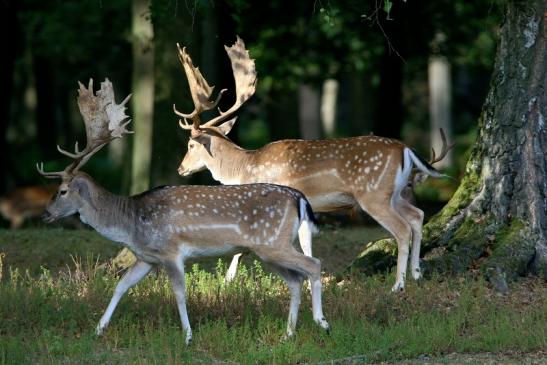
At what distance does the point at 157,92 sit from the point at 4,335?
600 centimetres

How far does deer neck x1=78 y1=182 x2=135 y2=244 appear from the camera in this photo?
9.30 meters

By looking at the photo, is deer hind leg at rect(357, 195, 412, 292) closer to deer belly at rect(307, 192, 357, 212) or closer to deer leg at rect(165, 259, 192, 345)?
deer belly at rect(307, 192, 357, 212)

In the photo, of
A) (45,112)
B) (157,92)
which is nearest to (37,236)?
(157,92)

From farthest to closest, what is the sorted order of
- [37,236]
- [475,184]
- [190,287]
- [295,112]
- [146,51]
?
[295,112] → [146,51] → [37,236] → [475,184] → [190,287]

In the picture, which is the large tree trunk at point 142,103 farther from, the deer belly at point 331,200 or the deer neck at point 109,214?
the deer neck at point 109,214

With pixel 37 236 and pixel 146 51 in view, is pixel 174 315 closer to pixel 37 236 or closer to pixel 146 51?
pixel 37 236

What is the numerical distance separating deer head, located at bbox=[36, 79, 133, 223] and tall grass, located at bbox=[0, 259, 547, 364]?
29.0 inches

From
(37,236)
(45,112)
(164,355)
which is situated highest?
(164,355)

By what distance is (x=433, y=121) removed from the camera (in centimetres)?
2819

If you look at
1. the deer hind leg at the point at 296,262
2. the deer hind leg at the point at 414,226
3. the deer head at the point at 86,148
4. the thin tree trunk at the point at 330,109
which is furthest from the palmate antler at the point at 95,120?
the thin tree trunk at the point at 330,109

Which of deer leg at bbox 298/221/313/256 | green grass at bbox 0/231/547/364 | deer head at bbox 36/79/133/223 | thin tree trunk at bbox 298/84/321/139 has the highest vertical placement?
deer head at bbox 36/79/133/223

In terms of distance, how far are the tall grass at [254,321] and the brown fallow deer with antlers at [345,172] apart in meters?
0.54

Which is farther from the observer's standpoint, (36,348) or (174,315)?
(174,315)

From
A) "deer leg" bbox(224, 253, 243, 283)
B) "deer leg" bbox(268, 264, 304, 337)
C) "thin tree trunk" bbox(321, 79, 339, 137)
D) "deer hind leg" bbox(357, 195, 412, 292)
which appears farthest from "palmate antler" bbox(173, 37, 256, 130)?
"thin tree trunk" bbox(321, 79, 339, 137)
